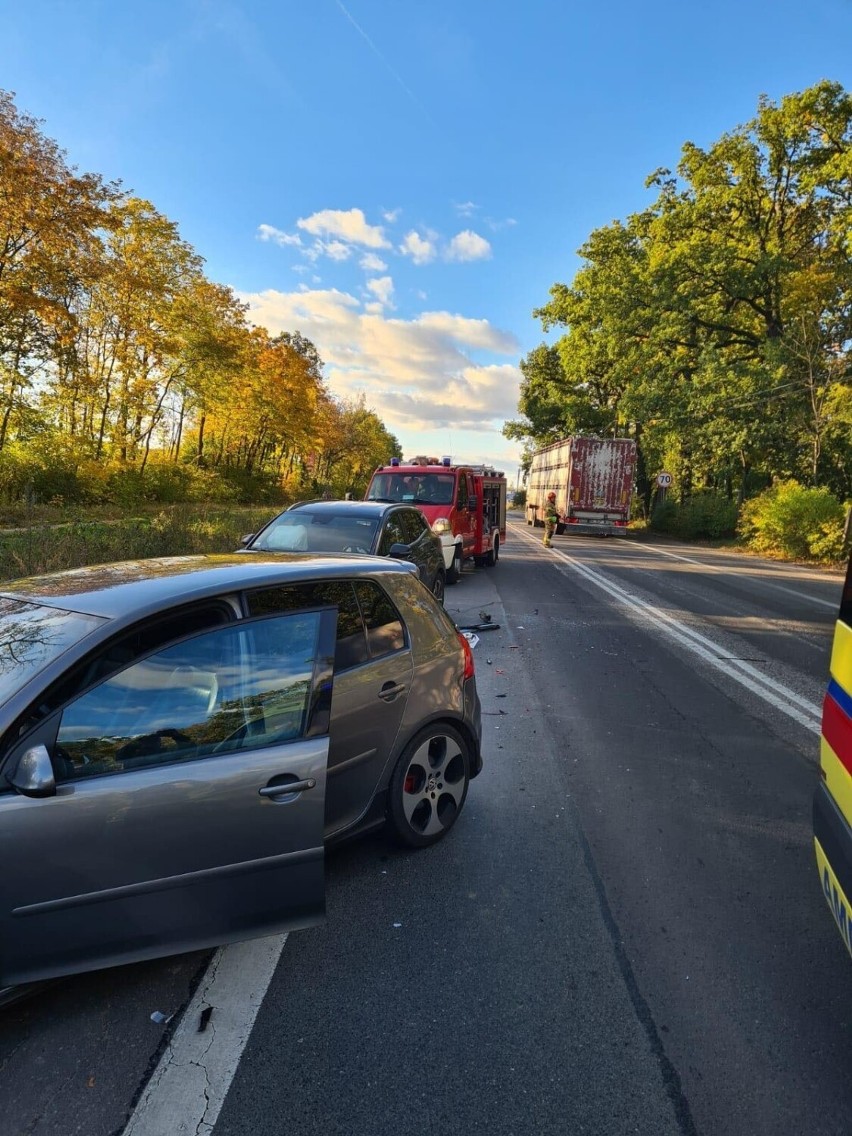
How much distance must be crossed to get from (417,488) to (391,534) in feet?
17.4

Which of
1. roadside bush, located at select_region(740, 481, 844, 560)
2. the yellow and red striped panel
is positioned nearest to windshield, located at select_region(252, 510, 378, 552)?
the yellow and red striped panel

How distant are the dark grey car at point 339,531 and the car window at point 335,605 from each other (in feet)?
12.2

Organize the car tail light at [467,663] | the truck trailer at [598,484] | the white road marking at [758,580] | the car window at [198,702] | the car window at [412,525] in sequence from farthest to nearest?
the truck trailer at [598,484], the white road marking at [758,580], the car window at [412,525], the car tail light at [467,663], the car window at [198,702]

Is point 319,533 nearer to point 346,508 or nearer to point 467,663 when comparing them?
point 346,508

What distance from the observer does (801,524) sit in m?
21.0

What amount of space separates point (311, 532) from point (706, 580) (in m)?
10.5

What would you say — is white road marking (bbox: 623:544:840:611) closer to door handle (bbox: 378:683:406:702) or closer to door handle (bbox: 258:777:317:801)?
door handle (bbox: 378:683:406:702)

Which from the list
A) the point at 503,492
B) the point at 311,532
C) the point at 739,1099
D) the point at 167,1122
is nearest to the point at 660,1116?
the point at 739,1099

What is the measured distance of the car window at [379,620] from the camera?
3209mm

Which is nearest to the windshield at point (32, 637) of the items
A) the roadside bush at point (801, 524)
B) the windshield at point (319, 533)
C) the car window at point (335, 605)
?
the car window at point (335, 605)

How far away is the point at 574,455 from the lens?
27.2 meters

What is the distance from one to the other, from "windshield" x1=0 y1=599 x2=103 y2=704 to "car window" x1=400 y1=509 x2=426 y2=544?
6120 mm

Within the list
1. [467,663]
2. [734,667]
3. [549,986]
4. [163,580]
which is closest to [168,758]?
[163,580]

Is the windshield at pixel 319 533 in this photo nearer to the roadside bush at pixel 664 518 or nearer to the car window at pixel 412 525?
the car window at pixel 412 525
